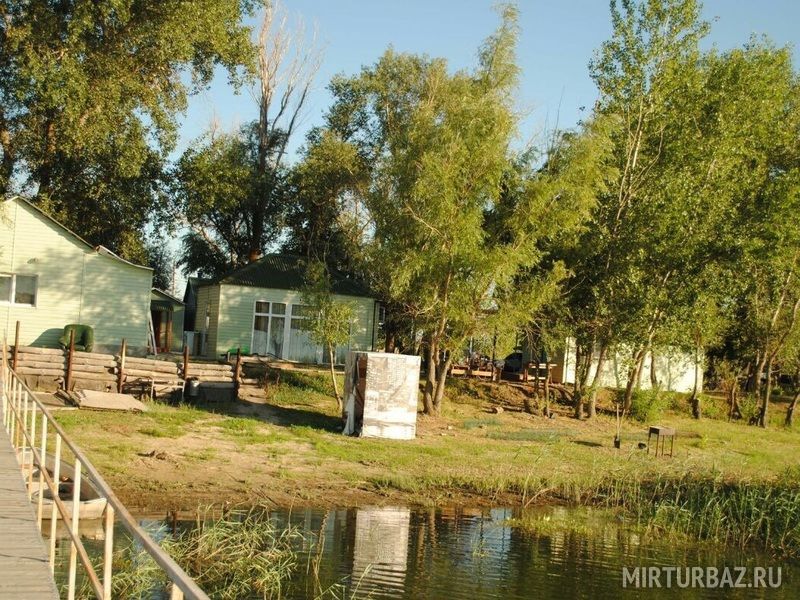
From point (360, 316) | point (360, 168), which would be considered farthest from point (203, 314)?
point (360, 168)

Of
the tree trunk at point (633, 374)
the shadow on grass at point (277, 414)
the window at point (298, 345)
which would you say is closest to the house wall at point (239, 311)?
the window at point (298, 345)

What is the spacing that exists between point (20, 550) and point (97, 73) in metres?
25.0

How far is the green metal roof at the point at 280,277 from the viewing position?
36.1 meters

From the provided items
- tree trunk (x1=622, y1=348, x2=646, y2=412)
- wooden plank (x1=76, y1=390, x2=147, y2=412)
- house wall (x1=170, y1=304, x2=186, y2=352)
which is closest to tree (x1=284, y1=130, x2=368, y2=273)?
house wall (x1=170, y1=304, x2=186, y2=352)

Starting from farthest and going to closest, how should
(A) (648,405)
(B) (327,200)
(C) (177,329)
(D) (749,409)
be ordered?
(B) (327,200) < (C) (177,329) < (D) (749,409) < (A) (648,405)

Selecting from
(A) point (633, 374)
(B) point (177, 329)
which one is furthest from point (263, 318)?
(A) point (633, 374)

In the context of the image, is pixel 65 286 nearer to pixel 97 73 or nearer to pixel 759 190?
pixel 97 73

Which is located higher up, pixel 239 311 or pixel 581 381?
pixel 239 311

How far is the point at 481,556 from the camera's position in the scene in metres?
13.2

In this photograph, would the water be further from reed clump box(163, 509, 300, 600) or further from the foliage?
the foliage

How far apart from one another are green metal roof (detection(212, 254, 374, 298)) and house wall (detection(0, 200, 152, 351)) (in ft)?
15.4

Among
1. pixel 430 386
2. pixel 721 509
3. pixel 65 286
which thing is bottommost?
pixel 721 509

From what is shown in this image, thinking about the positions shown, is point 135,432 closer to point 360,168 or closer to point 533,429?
point 533,429

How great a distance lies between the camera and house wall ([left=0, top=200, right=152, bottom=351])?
29.8 metres
